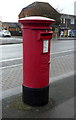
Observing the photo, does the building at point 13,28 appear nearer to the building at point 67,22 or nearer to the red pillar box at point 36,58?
the building at point 67,22

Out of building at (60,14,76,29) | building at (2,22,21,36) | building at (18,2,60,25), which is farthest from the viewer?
building at (60,14,76,29)

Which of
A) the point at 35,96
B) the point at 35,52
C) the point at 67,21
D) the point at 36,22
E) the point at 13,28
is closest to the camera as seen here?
the point at 36,22

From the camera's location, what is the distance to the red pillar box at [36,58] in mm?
3559

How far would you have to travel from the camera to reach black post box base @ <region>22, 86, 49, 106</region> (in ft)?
12.4

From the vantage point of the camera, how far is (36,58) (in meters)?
3.66

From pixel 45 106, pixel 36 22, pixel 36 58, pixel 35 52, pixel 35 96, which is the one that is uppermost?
pixel 36 22

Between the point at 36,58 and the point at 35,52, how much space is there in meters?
0.12

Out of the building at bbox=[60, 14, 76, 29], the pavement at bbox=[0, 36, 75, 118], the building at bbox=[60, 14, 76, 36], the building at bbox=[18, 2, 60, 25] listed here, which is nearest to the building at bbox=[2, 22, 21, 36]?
the building at bbox=[18, 2, 60, 25]

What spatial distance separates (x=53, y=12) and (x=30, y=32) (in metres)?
42.0

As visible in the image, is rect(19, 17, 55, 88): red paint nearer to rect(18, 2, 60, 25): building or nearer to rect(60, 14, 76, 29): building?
rect(18, 2, 60, 25): building

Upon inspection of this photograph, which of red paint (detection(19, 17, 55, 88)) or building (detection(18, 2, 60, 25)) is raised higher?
building (detection(18, 2, 60, 25))

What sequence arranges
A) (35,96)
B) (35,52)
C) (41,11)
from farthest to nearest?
1. (41,11)
2. (35,96)
3. (35,52)

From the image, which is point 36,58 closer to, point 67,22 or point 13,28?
point 13,28

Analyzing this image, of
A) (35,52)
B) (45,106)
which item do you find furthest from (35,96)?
(35,52)
